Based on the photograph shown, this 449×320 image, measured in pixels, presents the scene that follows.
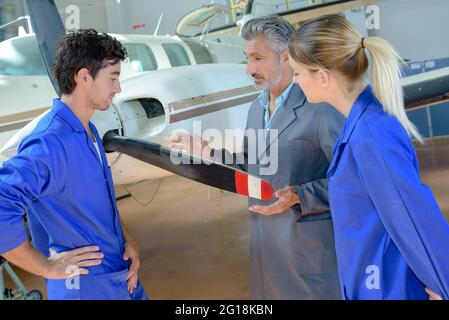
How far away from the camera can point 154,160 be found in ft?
9.62

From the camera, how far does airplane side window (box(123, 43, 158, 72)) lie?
15.1 ft

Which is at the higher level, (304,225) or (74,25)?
(74,25)

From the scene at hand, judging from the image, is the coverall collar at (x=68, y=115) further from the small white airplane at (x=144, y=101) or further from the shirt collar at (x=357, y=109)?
the small white airplane at (x=144, y=101)

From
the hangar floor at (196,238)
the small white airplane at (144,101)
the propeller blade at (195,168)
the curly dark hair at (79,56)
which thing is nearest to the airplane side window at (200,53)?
the small white airplane at (144,101)

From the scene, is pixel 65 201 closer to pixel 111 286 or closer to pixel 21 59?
pixel 111 286

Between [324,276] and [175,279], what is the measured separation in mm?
2493

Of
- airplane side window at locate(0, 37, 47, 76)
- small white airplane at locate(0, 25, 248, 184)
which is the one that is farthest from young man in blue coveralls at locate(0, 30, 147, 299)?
airplane side window at locate(0, 37, 47, 76)

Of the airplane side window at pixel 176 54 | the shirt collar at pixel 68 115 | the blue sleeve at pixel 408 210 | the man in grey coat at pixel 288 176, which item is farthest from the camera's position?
the airplane side window at pixel 176 54

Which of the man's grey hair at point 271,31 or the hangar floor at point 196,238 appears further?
the hangar floor at point 196,238

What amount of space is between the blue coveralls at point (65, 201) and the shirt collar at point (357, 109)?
0.88 metres

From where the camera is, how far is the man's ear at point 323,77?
1359 millimetres

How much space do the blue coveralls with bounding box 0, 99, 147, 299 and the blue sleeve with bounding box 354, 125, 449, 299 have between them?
943 mm
